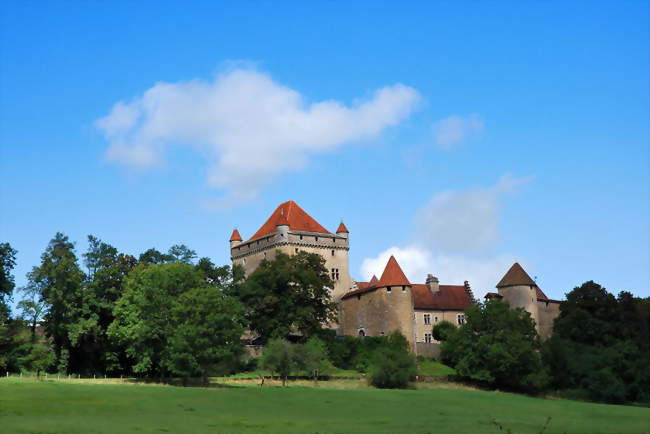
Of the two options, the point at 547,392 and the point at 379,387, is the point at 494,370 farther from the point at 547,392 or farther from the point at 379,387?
the point at 379,387

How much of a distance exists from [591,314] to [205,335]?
4464cm

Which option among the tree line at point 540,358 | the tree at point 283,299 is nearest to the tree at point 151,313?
the tree at point 283,299

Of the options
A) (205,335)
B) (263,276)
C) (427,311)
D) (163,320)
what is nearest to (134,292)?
(163,320)

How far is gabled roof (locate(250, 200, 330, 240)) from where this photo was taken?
92000mm

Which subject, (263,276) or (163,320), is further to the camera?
(263,276)

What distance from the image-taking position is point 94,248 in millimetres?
68375

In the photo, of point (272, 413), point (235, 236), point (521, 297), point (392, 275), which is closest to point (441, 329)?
point (392, 275)

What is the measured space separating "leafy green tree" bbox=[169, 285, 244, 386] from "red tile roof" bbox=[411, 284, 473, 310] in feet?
103

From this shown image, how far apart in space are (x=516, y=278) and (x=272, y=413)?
5411 centimetres

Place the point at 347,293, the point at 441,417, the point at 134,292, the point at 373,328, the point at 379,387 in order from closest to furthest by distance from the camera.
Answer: the point at 441,417, the point at 134,292, the point at 379,387, the point at 373,328, the point at 347,293

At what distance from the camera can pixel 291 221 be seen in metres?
92.2

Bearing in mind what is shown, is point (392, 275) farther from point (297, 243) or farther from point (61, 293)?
point (61, 293)

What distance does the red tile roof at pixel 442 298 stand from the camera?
286 feet

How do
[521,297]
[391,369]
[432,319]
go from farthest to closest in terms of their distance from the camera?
1. [432,319]
2. [521,297]
3. [391,369]
